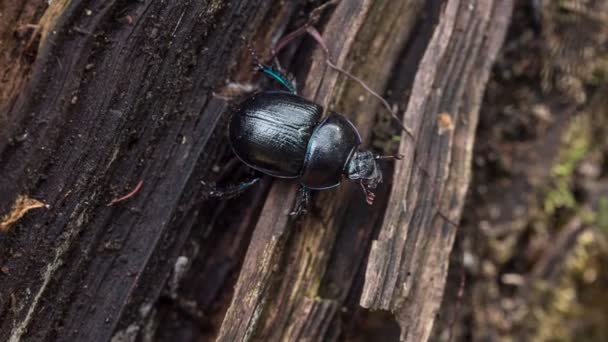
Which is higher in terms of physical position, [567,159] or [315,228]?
[567,159]

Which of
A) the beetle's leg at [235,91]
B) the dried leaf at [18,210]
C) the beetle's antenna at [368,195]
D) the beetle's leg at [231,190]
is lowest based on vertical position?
the dried leaf at [18,210]

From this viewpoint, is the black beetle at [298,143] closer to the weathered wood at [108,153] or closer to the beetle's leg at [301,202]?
the beetle's leg at [301,202]

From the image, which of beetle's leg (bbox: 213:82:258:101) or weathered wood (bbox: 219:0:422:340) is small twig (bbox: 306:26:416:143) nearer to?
weathered wood (bbox: 219:0:422:340)

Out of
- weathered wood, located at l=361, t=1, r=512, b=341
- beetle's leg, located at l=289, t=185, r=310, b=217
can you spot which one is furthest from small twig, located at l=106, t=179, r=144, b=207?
weathered wood, located at l=361, t=1, r=512, b=341

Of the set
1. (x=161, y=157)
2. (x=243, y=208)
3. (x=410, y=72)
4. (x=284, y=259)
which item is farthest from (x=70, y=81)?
(x=410, y=72)

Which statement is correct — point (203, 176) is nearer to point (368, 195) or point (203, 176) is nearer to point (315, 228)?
point (315, 228)

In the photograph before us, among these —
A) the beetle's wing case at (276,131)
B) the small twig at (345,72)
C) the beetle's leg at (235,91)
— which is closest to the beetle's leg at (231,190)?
the beetle's wing case at (276,131)

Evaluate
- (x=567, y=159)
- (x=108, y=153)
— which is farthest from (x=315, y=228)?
(x=567, y=159)

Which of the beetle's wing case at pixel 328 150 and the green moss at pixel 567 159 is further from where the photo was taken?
the green moss at pixel 567 159
